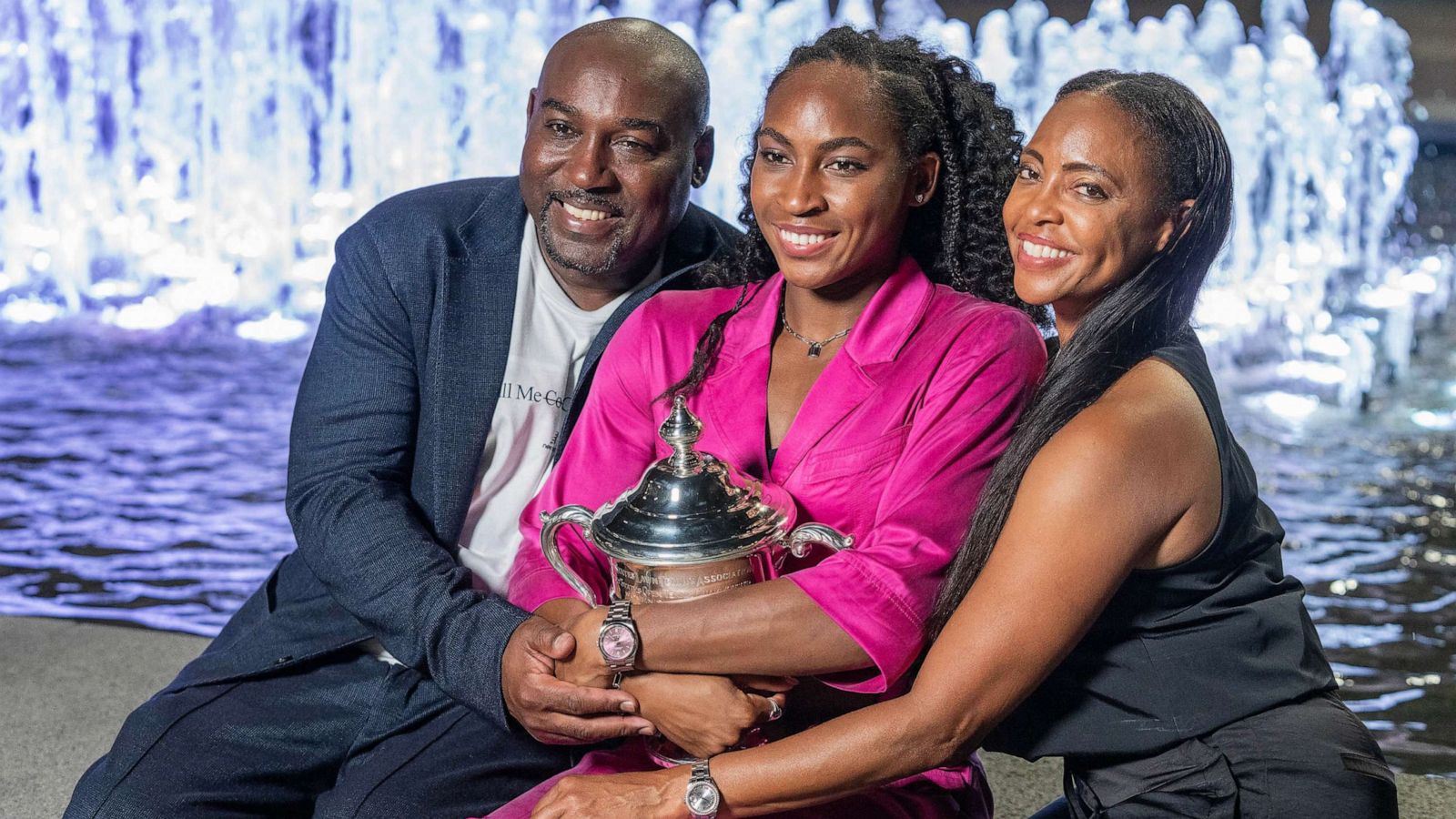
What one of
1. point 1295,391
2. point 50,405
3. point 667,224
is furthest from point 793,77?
point 1295,391

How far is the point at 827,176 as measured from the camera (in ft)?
7.38

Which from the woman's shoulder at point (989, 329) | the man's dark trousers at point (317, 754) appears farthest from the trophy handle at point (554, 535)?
the woman's shoulder at point (989, 329)

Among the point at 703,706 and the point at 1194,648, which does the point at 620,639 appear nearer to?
the point at 703,706

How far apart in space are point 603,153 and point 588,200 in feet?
0.32

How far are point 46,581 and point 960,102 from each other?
3.71 metres

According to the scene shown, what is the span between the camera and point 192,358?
856cm

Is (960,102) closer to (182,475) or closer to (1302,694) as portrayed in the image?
(1302,694)

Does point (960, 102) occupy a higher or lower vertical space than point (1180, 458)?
higher

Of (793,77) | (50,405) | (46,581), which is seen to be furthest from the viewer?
(50,405)

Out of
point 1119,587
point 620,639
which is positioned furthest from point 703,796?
point 1119,587

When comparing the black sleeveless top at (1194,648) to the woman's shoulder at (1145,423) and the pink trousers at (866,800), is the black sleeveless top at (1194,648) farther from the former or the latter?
the pink trousers at (866,800)

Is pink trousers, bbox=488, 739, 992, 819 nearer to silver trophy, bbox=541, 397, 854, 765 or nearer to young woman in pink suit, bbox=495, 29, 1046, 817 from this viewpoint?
young woman in pink suit, bbox=495, 29, 1046, 817

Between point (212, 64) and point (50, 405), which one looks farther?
point (212, 64)

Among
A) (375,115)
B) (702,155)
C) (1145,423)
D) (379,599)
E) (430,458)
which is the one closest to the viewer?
(1145,423)
